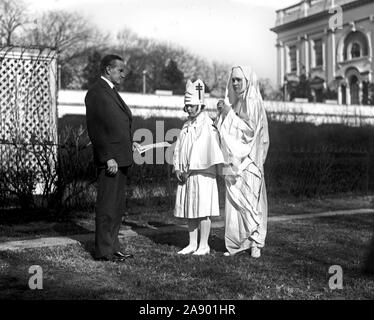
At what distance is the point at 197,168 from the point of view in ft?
21.5

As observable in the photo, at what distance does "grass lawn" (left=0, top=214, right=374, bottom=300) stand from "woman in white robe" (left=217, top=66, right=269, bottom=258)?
0.88 ft

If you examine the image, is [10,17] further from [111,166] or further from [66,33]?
[111,166]

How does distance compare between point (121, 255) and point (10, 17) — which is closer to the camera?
point (121, 255)

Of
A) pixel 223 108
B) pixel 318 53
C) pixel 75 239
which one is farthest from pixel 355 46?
pixel 75 239

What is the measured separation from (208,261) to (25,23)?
51794 mm

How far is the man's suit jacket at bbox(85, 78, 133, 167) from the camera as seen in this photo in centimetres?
609

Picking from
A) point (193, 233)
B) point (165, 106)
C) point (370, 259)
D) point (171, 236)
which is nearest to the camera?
point (370, 259)

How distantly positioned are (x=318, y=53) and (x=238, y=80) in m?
61.7

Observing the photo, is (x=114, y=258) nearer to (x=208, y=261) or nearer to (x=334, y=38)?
(x=208, y=261)

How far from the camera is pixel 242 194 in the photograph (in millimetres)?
6621

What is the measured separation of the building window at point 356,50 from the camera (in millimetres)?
58909

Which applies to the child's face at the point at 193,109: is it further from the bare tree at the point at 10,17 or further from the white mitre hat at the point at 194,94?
the bare tree at the point at 10,17
